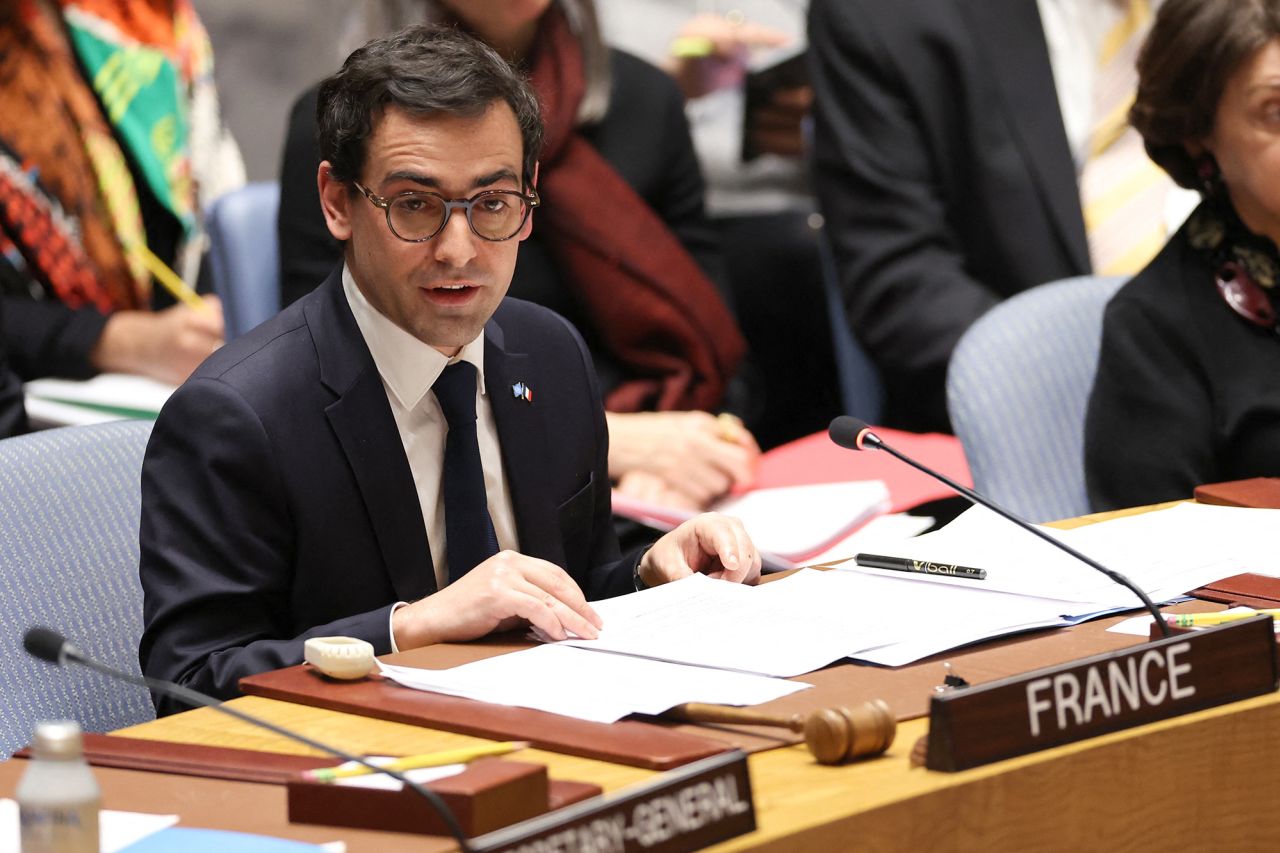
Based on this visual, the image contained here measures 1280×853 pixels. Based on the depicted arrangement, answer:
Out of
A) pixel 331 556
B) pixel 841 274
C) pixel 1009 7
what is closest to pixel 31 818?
pixel 331 556

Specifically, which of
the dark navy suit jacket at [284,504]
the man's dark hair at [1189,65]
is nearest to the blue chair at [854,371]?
the man's dark hair at [1189,65]

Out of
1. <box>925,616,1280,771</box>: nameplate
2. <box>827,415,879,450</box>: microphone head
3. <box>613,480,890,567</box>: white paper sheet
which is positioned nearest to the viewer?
<box>925,616,1280,771</box>: nameplate

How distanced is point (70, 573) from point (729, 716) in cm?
87

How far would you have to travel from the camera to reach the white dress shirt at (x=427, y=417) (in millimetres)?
1974

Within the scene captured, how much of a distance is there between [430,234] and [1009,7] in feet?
7.02

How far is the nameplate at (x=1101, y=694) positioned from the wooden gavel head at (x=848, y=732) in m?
0.04

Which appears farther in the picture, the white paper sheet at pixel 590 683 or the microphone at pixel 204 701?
the white paper sheet at pixel 590 683

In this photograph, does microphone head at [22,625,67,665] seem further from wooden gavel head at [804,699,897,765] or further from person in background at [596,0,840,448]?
person in background at [596,0,840,448]

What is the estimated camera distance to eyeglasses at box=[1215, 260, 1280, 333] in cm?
258

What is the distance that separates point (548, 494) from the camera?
6.91 ft

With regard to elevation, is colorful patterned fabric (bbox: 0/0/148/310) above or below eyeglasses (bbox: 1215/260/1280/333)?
above

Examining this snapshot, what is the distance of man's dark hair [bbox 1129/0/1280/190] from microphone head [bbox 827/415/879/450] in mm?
985

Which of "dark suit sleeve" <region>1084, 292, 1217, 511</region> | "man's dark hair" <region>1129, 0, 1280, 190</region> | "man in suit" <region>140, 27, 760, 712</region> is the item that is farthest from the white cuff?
"man's dark hair" <region>1129, 0, 1280, 190</region>

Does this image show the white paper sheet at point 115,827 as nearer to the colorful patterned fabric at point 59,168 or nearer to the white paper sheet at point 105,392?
the white paper sheet at point 105,392
